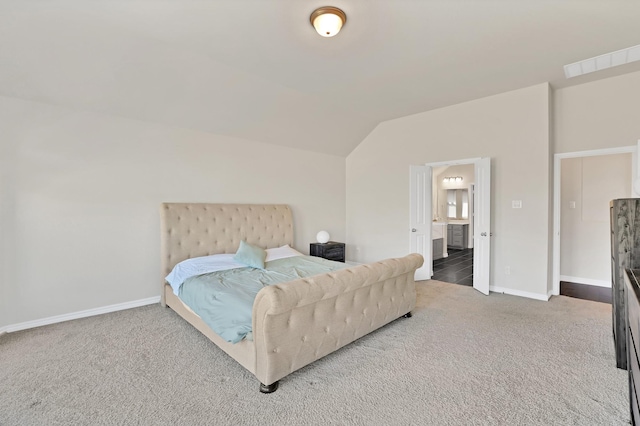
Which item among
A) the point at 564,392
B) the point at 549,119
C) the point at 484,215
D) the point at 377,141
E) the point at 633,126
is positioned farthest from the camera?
the point at 377,141

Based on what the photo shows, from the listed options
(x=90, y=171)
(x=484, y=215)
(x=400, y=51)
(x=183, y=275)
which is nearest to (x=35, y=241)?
(x=90, y=171)

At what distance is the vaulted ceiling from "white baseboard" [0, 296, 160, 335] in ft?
7.88

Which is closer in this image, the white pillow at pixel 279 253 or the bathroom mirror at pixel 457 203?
the white pillow at pixel 279 253

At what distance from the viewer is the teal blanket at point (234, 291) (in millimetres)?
2316

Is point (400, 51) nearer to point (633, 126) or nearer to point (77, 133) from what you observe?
point (633, 126)

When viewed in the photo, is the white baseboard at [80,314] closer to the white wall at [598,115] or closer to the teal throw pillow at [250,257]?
the teal throw pillow at [250,257]

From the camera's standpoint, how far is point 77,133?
3387mm

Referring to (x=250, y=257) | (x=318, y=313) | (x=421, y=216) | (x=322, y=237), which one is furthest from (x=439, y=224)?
(x=318, y=313)

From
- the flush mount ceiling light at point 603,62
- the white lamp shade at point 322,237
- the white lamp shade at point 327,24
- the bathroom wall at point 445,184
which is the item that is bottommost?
the white lamp shade at point 322,237

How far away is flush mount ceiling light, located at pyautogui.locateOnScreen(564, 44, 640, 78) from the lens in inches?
124

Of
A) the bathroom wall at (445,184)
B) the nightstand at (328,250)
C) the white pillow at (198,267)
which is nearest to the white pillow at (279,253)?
the white pillow at (198,267)

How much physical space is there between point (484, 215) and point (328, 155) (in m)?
3.11

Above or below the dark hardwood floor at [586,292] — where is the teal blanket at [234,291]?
above

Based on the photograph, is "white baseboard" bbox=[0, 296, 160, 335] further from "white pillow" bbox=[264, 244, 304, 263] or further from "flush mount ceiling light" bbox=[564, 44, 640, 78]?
"flush mount ceiling light" bbox=[564, 44, 640, 78]
